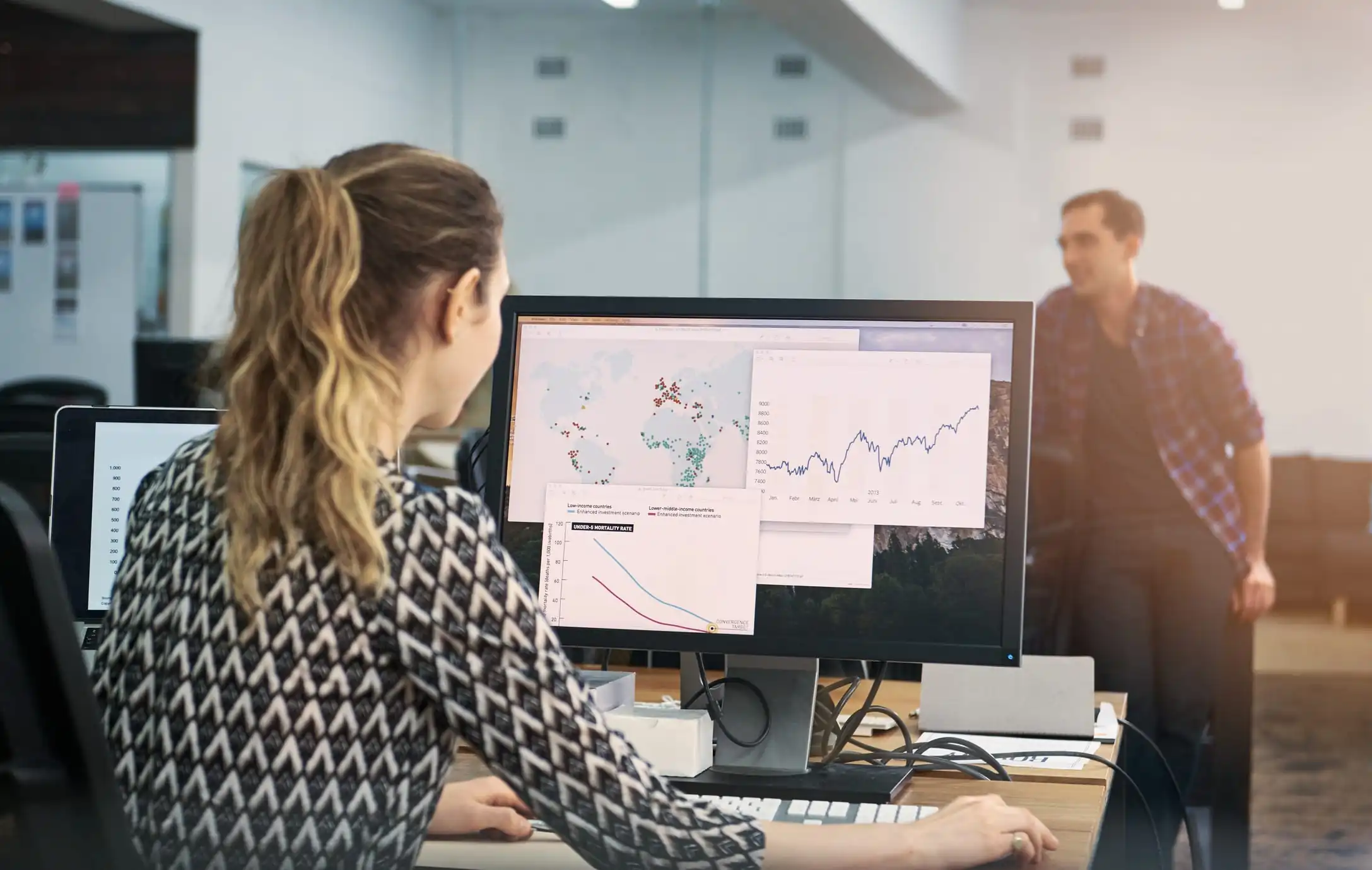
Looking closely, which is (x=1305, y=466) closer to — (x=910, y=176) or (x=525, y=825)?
(x=910, y=176)

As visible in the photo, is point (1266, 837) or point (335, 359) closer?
point (335, 359)

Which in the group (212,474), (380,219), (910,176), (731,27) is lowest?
(212,474)

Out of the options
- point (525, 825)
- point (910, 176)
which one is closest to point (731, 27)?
point (910, 176)

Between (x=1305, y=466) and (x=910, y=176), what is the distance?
1.59 m

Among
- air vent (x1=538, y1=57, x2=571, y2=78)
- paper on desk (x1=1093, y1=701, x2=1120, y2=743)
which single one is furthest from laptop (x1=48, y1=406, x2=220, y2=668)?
air vent (x1=538, y1=57, x2=571, y2=78)

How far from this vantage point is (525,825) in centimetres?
128

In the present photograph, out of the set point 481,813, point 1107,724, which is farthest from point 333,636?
point 1107,724

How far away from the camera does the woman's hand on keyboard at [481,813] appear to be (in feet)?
4.18

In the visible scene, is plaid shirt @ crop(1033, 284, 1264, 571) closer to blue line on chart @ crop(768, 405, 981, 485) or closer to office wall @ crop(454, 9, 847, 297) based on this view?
office wall @ crop(454, 9, 847, 297)

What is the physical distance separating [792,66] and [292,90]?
6.41 feet

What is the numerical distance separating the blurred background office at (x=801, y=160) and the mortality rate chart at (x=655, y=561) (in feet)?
10.9

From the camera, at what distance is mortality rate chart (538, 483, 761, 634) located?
56.4 inches

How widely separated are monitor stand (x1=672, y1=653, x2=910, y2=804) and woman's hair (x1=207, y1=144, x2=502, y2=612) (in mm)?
549

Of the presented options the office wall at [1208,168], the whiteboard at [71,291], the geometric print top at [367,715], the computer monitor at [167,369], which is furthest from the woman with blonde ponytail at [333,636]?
the whiteboard at [71,291]
